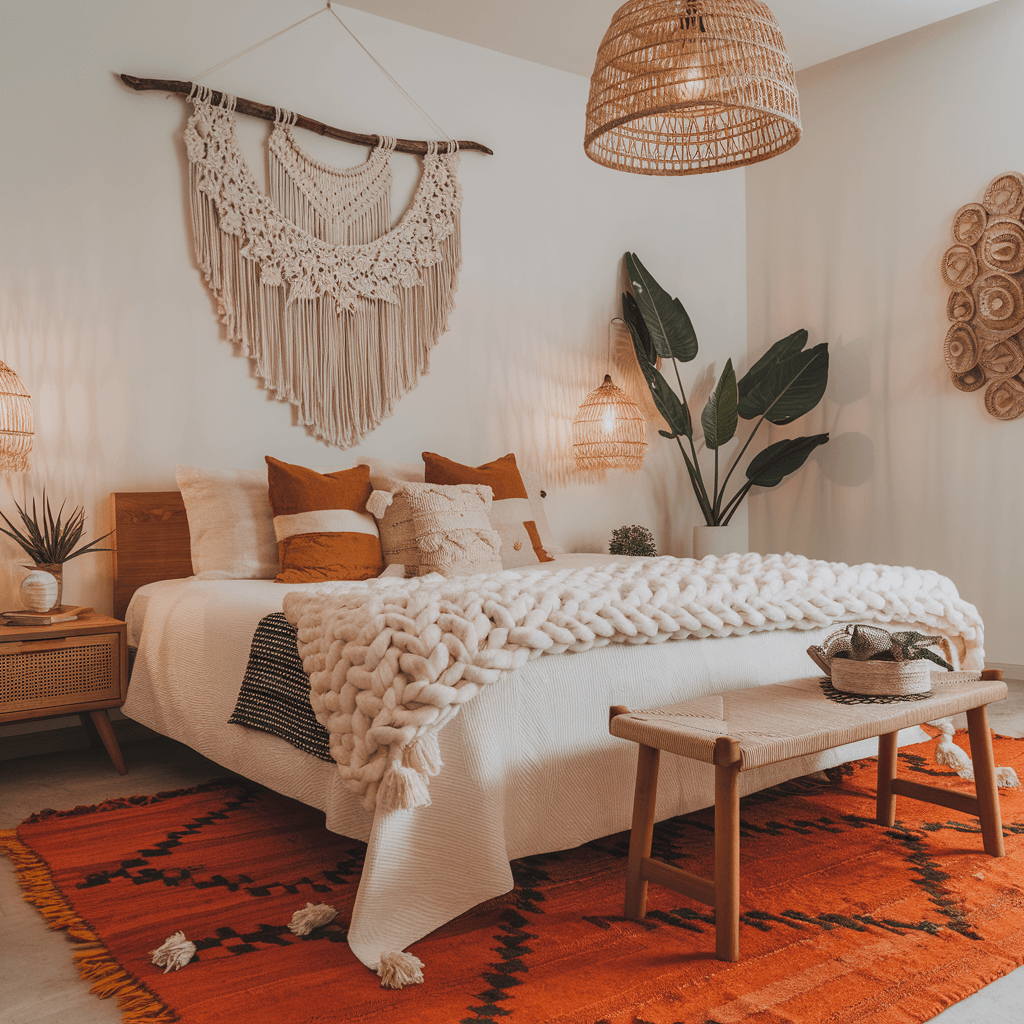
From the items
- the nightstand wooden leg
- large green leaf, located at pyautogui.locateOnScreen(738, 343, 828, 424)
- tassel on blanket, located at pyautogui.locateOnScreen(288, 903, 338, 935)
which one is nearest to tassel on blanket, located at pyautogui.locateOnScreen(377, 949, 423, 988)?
tassel on blanket, located at pyautogui.locateOnScreen(288, 903, 338, 935)

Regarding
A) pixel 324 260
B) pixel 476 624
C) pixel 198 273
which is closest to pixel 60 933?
pixel 476 624

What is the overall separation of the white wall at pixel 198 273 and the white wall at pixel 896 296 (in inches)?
25.0

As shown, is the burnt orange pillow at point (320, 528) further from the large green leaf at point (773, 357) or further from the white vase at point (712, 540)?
the large green leaf at point (773, 357)

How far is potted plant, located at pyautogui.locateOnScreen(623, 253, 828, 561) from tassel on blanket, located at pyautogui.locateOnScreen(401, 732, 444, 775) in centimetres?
309

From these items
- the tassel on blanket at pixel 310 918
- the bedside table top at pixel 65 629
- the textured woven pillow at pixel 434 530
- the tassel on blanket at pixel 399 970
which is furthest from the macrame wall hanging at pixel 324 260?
the tassel on blanket at pixel 399 970

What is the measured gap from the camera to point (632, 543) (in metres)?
4.25

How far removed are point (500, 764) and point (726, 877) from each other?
438 mm

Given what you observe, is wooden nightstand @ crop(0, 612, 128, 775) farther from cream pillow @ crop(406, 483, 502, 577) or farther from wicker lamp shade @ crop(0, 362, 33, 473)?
cream pillow @ crop(406, 483, 502, 577)

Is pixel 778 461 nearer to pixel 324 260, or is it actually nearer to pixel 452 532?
pixel 452 532

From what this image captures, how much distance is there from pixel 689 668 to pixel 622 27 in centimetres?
148

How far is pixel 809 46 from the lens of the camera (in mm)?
4449

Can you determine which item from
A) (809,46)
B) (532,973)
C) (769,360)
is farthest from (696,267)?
(532,973)

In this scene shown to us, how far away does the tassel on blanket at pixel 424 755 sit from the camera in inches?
61.6

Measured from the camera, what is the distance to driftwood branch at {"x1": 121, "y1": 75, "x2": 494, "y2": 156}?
3.26 m
